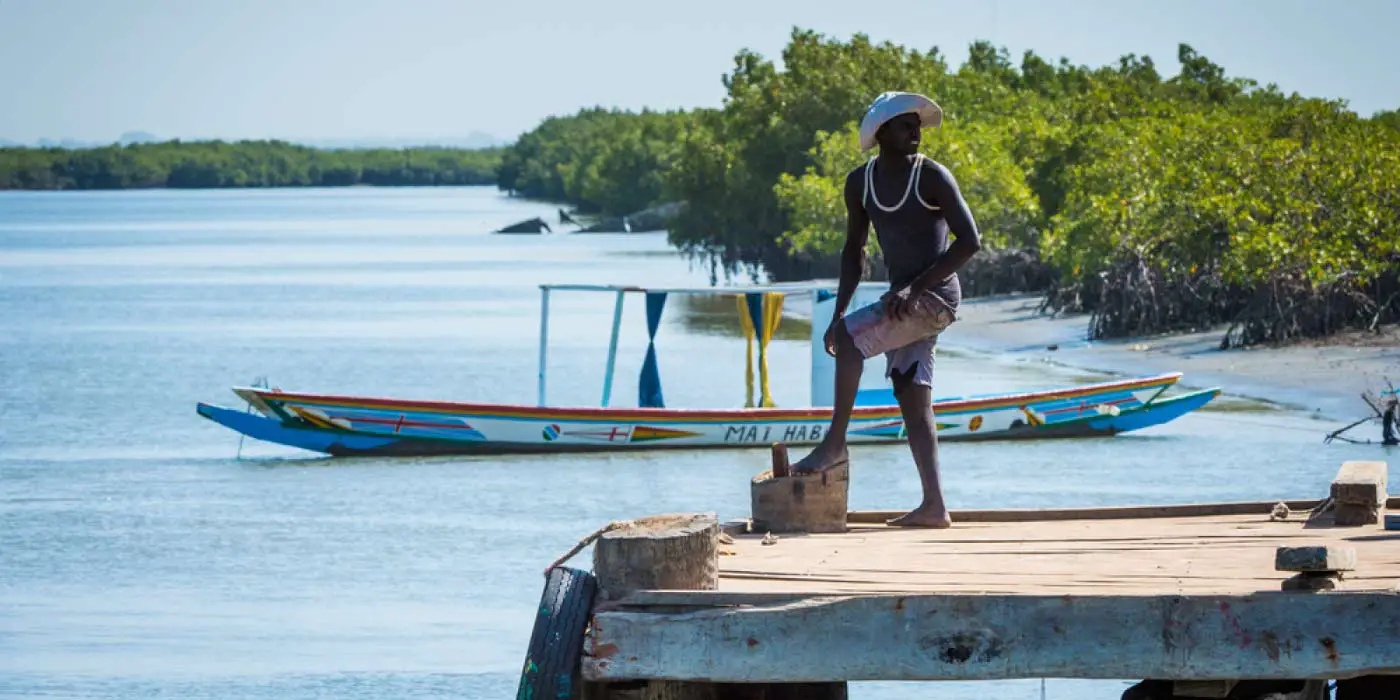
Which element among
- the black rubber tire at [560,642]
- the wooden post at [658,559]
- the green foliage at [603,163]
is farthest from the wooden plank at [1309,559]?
the green foliage at [603,163]

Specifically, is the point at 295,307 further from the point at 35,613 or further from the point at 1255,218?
the point at 35,613

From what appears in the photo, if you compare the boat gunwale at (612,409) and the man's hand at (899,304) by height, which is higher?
the man's hand at (899,304)

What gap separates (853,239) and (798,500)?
1.05 meters

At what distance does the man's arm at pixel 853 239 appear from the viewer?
742 centimetres

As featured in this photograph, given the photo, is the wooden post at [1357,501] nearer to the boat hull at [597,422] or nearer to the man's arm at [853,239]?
the man's arm at [853,239]

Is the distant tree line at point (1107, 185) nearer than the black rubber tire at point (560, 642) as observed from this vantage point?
No

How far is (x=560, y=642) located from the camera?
5754 mm

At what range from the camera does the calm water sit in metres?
12.6

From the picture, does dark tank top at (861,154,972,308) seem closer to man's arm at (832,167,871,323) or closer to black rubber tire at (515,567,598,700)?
man's arm at (832,167,871,323)

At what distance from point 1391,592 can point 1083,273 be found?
29.2 meters

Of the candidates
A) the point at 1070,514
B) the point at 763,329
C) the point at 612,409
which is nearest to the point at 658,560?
the point at 1070,514

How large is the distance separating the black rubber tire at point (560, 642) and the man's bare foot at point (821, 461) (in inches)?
56.0

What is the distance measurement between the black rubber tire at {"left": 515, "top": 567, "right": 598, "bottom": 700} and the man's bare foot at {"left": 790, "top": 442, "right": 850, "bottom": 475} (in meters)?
1.42

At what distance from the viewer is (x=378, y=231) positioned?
10469 centimetres
